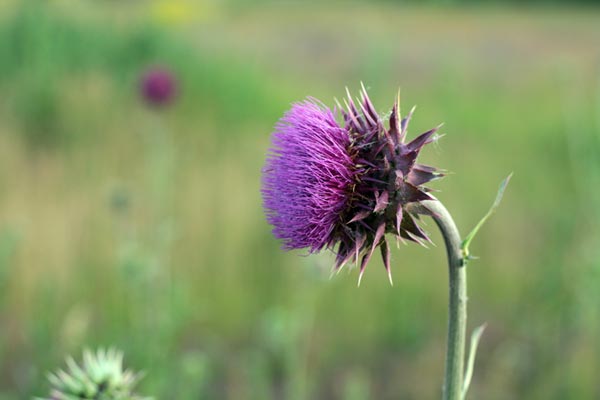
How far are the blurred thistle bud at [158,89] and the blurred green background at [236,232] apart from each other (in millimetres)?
209

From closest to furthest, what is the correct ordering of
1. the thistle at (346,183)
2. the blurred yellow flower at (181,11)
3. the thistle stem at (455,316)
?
the thistle stem at (455,316), the thistle at (346,183), the blurred yellow flower at (181,11)

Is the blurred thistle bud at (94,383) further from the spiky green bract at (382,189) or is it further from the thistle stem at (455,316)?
the thistle stem at (455,316)

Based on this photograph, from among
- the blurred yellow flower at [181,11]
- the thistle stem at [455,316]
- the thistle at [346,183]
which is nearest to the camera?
the thistle stem at [455,316]

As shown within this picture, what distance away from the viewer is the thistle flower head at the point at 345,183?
5.25 feet

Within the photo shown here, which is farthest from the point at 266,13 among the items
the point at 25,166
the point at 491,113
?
the point at 25,166

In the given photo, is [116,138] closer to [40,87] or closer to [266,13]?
[40,87]

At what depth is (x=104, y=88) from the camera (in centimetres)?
654

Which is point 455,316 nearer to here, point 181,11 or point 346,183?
point 346,183

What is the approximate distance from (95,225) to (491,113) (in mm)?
4716

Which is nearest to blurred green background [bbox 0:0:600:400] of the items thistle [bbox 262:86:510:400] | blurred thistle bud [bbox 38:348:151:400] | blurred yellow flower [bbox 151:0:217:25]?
blurred yellow flower [bbox 151:0:217:25]

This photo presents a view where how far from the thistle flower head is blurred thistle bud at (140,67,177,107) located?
2.08m

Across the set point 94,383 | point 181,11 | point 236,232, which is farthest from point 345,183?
point 181,11

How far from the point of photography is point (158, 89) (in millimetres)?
3672

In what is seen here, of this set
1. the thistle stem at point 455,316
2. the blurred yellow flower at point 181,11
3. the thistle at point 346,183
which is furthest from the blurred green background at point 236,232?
the thistle stem at point 455,316
